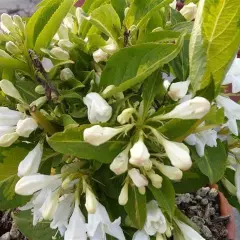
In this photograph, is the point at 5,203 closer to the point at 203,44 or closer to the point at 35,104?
the point at 35,104

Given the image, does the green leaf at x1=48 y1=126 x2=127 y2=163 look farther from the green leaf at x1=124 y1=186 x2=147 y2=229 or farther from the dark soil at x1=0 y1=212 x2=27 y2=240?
the dark soil at x1=0 y1=212 x2=27 y2=240

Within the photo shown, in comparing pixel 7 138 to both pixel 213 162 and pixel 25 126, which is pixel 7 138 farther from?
pixel 213 162

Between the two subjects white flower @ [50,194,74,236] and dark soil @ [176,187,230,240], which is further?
dark soil @ [176,187,230,240]

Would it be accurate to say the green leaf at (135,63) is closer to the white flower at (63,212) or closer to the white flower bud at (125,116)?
the white flower bud at (125,116)


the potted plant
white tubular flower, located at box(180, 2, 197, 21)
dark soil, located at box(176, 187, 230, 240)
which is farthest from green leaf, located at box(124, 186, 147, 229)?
dark soil, located at box(176, 187, 230, 240)

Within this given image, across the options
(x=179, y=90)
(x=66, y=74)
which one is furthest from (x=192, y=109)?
(x=66, y=74)

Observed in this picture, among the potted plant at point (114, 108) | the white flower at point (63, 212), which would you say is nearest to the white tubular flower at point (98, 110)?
the potted plant at point (114, 108)

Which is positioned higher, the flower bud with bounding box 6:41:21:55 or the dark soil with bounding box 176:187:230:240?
the flower bud with bounding box 6:41:21:55

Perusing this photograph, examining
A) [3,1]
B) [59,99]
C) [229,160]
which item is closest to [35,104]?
[59,99]
